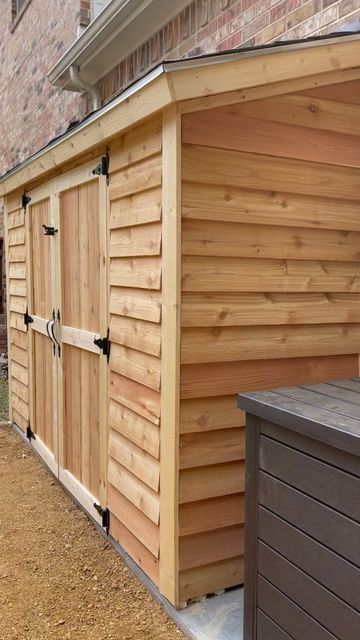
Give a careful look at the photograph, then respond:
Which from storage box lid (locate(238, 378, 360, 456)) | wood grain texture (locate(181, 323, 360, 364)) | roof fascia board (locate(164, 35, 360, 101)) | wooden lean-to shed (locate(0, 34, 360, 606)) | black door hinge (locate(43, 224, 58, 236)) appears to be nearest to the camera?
storage box lid (locate(238, 378, 360, 456))

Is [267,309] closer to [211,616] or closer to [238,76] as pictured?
[238,76]

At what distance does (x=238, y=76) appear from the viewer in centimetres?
189

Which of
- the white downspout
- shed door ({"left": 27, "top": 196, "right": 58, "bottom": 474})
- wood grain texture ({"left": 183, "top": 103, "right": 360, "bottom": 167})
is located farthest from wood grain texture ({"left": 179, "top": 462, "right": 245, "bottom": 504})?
the white downspout

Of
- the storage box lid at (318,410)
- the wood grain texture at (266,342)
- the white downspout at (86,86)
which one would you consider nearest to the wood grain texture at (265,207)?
the wood grain texture at (266,342)

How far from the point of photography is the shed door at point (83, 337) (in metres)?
2.87

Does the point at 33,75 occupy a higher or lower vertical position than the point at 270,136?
A: higher

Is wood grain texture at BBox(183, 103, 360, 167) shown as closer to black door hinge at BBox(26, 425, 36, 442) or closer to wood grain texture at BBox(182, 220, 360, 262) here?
wood grain texture at BBox(182, 220, 360, 262)

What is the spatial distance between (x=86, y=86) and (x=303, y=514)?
4.37 m

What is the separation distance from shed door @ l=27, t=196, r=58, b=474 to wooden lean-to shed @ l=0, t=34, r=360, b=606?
40.1 inches

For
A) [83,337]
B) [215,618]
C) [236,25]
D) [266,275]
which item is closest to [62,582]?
[215,618]

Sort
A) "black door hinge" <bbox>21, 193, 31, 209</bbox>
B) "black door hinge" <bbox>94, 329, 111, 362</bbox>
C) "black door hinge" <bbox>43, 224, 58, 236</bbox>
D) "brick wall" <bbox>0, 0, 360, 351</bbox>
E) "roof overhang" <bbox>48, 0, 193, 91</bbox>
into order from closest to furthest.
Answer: "brick wall" <bbox>0, 0, 360, 351</bbox> → "black door hinge" <bbox>94, 329, 111, 362</bbox> → "black door hinge" <bbox>43, 224, 58, 236</bbox> → "roof overhang" <bbox>48, 0, 193, 91</bbox> → "black door hinge" <bbox>21, 193, 31, 209</bbox>

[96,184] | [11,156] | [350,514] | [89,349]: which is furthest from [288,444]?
[11,156]

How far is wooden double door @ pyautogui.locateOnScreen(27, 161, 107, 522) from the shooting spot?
289 cm

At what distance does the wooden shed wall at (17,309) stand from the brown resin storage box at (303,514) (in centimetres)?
296
